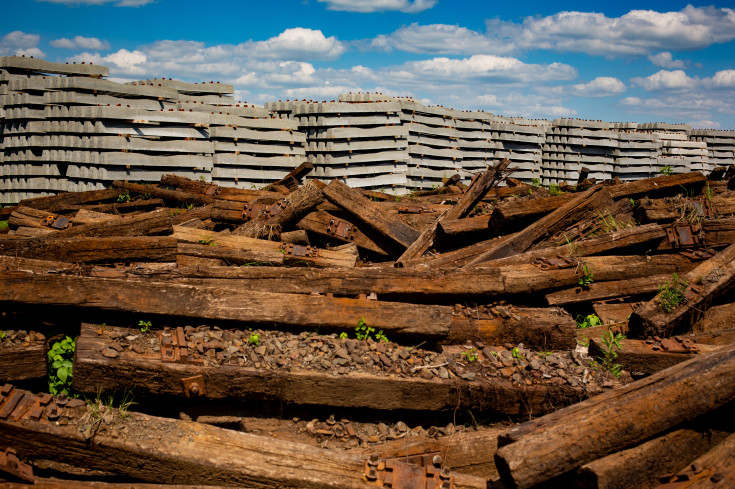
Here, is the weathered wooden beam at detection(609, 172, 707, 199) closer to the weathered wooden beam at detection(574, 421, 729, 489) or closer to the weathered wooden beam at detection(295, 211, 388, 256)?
the weathered wooden beam at detection(295, 211, 388, 256)

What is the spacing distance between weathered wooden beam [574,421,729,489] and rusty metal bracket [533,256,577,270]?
272 centimetres

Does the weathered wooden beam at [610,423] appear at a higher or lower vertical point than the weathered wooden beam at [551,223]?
lower

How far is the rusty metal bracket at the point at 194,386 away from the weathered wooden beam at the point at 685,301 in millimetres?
4396

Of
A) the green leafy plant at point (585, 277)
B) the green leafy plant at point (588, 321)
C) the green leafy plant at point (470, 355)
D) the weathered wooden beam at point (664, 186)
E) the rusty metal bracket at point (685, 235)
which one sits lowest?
the green leafy plant at point (470, 355)

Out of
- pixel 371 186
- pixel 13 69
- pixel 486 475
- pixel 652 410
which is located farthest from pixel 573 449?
pixel 13 69

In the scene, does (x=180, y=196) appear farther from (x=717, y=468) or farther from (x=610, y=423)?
(x=717, y=468)

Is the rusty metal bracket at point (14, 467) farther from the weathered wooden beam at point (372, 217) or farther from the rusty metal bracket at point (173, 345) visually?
the weathered wooden beam at point (372, 217)

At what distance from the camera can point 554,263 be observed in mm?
5902

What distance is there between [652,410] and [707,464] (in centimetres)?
39

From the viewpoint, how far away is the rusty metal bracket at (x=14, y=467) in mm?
3254

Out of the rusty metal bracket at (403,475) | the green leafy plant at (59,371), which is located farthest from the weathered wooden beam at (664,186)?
the green leafy plant at (59,371)

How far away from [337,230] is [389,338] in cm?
289

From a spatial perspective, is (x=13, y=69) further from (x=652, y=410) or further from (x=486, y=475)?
(x=652, y=410)

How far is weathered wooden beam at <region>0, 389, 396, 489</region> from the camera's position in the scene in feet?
11.2
